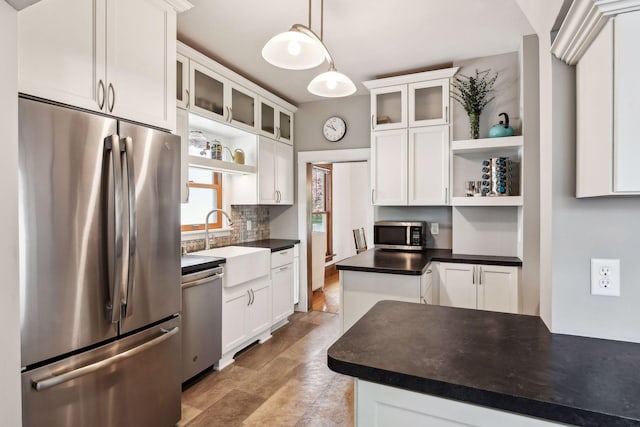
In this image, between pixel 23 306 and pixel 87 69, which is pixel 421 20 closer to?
pixel 87 69

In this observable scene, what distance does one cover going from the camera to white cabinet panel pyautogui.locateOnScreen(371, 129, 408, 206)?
3.41m

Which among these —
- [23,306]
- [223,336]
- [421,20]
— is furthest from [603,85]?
[223,336]

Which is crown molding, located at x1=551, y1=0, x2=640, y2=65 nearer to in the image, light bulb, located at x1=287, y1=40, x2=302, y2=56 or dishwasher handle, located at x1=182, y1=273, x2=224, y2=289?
light bulb, located at x1=287, y1=40, x2=302, y2=56

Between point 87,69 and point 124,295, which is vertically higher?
point 87,69

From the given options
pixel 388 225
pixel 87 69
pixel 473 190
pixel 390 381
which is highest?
pixel 87 69

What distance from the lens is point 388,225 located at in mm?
3545

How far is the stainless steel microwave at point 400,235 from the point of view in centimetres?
342

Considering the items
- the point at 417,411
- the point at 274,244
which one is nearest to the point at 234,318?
the point at 274,244

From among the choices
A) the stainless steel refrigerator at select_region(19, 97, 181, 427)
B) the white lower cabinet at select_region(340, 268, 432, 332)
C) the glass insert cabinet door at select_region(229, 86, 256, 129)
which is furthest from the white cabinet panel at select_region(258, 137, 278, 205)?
the stainless steel refrigerator at select_region(19, 97, 181, 427)

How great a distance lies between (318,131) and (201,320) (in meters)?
2.66

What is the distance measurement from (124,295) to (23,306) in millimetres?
369

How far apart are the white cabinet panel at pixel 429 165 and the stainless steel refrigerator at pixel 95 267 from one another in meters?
2.23

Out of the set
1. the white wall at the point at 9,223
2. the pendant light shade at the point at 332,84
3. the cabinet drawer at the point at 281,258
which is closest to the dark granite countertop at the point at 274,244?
the cabinet drawer at the point at 281,258

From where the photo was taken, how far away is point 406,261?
113 inches
